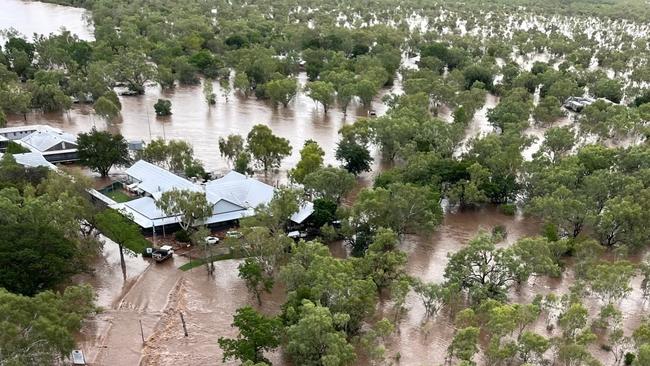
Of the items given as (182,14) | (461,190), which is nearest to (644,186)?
(461,190)

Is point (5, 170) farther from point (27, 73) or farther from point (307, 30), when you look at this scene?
point (307, 30)

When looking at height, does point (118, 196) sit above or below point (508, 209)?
above

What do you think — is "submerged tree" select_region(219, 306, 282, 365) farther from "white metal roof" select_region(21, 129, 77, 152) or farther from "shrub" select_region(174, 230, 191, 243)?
"white metal roof" select_region(21, 129, 77, 152)

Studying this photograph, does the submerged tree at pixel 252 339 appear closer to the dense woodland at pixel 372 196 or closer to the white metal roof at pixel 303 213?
the dense woodland at pixel 372 196

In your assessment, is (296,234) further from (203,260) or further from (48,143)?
(48,143)

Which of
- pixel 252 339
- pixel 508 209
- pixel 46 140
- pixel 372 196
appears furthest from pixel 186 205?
pixel 508 209

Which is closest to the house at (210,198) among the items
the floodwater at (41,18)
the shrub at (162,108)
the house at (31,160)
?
the house at (31,160)
